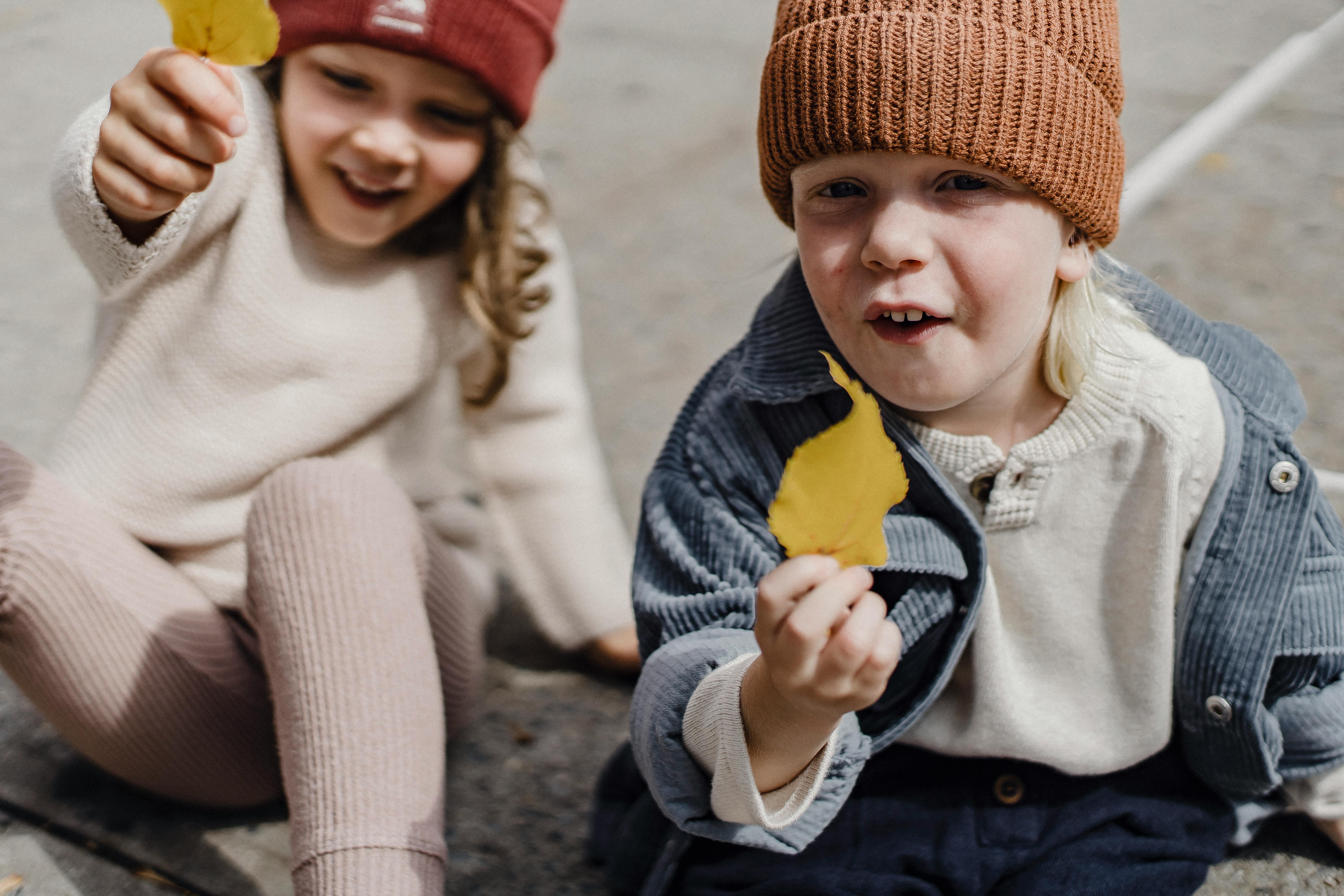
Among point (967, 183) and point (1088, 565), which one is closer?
point (967, 183)

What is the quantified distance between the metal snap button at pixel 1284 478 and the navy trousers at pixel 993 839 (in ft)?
1.29

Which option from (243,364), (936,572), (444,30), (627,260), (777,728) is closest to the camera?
(777,728)

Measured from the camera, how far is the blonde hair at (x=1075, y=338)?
1.49 meters

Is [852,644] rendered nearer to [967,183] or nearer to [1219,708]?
[967,183]

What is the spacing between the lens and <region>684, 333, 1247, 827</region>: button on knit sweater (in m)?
1.49

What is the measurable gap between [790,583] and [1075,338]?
56 centimetres

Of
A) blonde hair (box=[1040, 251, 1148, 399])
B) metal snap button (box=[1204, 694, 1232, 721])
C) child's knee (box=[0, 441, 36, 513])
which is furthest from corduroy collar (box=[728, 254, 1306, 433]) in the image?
child's knee (box=[0, 441, 36, 513])

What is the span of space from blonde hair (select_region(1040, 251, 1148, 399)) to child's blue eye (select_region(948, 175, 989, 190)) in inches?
7.7

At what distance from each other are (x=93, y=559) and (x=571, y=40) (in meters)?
3.61

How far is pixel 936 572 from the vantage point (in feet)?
4.78

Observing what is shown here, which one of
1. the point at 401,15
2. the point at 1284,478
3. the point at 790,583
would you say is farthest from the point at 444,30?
the point at 1284,478

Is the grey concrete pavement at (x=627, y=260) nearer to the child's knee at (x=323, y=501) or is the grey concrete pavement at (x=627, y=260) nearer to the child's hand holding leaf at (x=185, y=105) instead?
the child's knee at (x=323, y=501)

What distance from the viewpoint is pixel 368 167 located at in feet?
6.23

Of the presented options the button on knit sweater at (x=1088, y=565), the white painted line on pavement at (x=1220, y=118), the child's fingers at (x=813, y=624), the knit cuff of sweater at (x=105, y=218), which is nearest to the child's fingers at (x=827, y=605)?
the child's fingers at (x=813, y=624)
